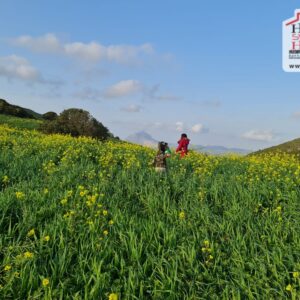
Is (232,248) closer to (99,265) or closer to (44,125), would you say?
(99,265)

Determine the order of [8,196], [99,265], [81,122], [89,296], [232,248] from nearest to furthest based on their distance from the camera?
[89,296]
[99,265]
[232,248]
[8,196]
[81,122]

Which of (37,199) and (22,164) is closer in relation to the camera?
(37,199)

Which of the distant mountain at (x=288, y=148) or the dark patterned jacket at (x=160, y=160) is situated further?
the distant mountain at (x=288, y=148)

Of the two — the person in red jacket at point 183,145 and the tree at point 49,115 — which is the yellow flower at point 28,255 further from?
the tree at point 49,115

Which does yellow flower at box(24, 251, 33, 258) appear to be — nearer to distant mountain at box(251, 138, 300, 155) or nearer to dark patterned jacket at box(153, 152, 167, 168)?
dark patterned jacket at box(153, 152, 167, 168)

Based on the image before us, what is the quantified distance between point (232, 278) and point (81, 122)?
1097 inches

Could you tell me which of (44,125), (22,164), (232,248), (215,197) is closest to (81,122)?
(44,125)

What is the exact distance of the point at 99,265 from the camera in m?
4.90

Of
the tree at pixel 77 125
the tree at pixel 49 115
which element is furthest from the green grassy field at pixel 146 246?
the tree at pixel 49 115

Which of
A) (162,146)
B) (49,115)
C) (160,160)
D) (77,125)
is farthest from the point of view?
(49,115)

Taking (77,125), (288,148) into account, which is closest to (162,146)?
(77,125)

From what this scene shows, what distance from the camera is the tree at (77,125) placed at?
31.6 meters

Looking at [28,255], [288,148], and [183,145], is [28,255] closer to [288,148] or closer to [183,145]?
[183,145]

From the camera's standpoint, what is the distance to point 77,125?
105ft
